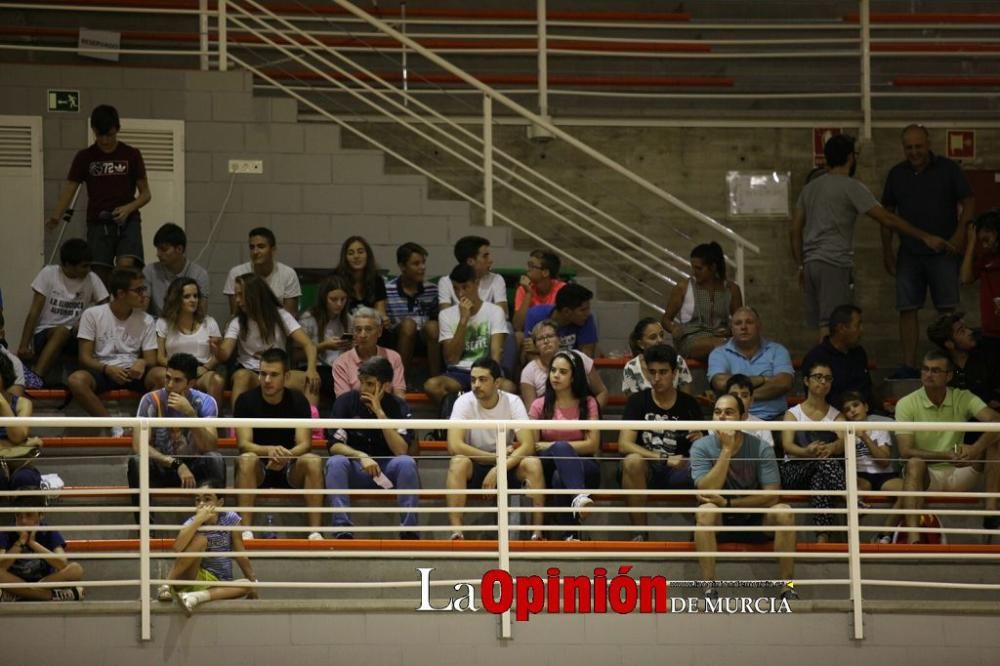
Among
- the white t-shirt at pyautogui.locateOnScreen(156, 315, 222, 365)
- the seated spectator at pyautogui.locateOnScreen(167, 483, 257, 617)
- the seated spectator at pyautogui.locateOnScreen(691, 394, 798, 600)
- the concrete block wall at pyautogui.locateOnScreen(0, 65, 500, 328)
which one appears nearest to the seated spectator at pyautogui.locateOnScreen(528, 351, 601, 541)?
the seated spectator at pyautogui.locateOnScreen(691, 394, 798, 600)

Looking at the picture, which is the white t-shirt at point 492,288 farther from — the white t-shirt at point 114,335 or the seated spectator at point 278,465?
the seated spectator at point 278,465

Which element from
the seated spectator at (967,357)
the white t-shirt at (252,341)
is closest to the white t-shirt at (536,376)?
the white t-shirt at (252,341)

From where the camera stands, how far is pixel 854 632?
8.31 metres

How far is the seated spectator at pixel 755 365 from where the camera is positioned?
10.5 m

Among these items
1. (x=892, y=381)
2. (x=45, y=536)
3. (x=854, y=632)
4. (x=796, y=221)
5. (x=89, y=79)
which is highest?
(x=89, y=79)

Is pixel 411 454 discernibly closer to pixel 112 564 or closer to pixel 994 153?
pixel 112 564

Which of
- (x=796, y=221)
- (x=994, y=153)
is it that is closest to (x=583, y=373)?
(x=796, y=221)

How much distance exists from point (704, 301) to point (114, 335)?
4.02 metres

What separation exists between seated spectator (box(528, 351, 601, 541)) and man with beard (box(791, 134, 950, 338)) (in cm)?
254

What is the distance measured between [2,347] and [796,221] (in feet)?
18.0

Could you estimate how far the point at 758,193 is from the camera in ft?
44.5

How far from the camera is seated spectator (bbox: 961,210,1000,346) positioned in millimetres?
11109

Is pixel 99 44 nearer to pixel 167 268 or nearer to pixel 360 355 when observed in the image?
pixel 167 268

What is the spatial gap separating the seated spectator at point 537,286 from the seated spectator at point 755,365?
130 cm
